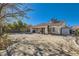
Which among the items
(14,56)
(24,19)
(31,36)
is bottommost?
(14,56)

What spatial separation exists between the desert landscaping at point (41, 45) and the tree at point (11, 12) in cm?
18

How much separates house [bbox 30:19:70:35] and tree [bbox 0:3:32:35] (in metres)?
0.18

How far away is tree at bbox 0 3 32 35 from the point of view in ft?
8.80

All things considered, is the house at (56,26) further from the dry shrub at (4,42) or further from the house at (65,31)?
the dry shrub at (4,42)

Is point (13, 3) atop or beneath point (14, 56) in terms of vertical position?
atop

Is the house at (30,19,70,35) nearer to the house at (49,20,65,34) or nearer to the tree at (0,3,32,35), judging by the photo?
the house at (49,20,65,34)

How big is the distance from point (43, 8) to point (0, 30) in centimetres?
51

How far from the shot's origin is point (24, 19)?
2.68 m

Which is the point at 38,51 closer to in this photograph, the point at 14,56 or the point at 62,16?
the point at 14,56

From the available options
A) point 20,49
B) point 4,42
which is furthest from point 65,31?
point 4,42

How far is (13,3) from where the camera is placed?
2662mm

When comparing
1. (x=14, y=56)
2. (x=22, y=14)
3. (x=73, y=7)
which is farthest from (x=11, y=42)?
(x=73, y=7)

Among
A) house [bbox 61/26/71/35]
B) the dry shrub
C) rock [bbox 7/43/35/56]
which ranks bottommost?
rock [bbox 7/43/35/56]

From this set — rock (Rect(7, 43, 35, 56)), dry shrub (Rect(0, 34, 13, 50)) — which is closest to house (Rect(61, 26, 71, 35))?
rock (Rect(7, 43, 35, 56))
